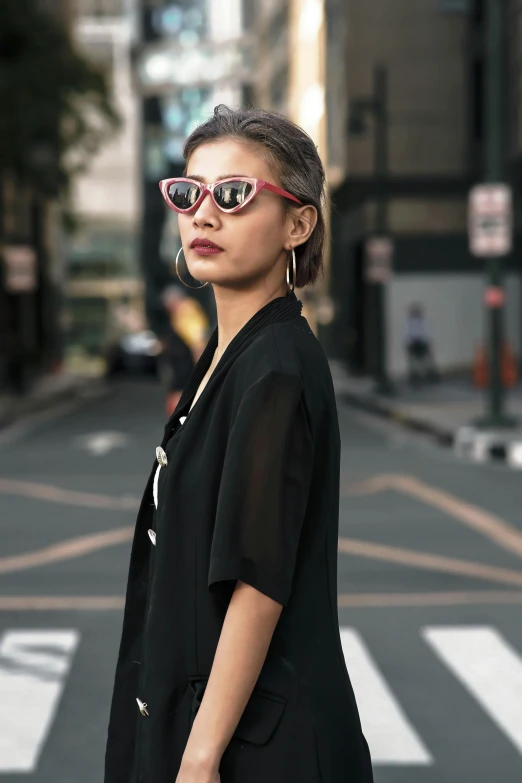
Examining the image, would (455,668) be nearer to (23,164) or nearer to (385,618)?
(385,618)

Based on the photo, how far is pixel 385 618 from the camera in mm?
8258

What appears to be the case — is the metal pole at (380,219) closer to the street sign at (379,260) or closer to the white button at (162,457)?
the street sign at (379,260)

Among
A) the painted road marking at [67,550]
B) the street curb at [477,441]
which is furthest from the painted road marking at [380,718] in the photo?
the street curb at [477,441]

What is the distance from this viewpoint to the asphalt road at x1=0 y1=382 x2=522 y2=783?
5.82 meters

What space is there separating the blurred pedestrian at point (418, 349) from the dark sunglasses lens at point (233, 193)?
112 feet

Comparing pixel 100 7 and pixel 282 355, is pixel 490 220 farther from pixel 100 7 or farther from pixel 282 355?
pixel 100 7

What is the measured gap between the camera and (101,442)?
2078 cm

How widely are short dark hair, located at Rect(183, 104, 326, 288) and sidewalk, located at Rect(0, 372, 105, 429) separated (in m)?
22.3

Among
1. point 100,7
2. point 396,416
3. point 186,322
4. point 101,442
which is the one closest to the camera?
point 186,322

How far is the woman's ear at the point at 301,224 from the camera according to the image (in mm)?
2535

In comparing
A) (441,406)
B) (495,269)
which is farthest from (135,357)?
(495,269)

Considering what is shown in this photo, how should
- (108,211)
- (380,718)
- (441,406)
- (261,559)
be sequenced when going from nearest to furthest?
1. (261,559)
2. (380,718)
3. (441,406)
4. (108,211)

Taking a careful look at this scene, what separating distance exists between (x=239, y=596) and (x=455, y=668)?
5059 mm

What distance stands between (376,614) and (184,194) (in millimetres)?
6079
